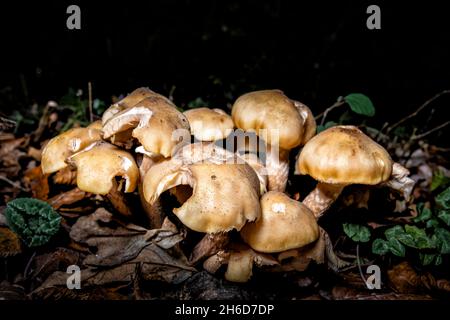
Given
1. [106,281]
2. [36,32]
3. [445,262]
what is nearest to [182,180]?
[106,281]

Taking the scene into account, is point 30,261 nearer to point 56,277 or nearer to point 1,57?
point 56,277

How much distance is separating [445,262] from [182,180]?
90.6 inches

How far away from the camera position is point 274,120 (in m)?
2.30

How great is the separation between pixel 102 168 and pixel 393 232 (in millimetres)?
2169

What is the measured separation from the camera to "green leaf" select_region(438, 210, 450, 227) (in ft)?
8.54

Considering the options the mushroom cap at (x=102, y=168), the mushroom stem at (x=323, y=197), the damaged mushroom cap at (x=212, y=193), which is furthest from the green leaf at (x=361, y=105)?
the mushroom cap at (x=102, y=168)

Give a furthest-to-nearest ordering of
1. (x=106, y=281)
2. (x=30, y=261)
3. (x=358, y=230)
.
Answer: (x=358, y=230) < (x=30, y=261) < (x=106, y=281)

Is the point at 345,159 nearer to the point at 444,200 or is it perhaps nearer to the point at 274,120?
the point at 274,120

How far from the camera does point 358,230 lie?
2.62 m

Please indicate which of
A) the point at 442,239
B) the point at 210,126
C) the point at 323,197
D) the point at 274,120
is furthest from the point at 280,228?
the point at 442,239

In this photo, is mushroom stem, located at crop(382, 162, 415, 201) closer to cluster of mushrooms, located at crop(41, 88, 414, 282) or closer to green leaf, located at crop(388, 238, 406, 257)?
cluster of mushrooms, located at crop(41, 88, 414, 282)

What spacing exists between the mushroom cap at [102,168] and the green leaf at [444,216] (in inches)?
92.4
